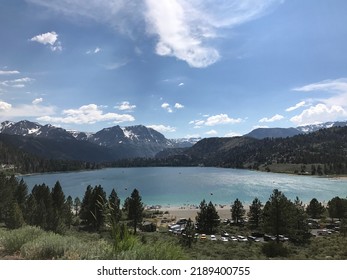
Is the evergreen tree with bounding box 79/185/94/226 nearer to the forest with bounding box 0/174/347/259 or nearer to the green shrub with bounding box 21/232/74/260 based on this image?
the forest with bounding box 0/174/347/259

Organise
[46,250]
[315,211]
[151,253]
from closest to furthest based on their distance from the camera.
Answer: [151,253] → [46,250] → [315,211]

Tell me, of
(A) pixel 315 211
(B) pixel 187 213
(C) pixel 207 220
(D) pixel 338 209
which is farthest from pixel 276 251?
(B) pixel 187 213

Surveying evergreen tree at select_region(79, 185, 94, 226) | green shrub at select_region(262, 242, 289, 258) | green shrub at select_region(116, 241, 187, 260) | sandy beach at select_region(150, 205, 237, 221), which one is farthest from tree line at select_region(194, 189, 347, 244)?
green shrub at select_region(116, 241, 187, 260)

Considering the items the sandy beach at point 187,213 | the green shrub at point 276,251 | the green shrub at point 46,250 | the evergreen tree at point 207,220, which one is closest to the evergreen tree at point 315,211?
the sandy beach at point 187,213

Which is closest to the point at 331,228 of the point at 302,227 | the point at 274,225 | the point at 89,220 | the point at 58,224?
the point at 302,227

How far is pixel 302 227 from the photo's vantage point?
55938mm

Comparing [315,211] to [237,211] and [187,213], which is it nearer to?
[237,211]

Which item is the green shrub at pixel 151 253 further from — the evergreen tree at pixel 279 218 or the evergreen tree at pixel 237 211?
the evergreen tree at pixel 237 211

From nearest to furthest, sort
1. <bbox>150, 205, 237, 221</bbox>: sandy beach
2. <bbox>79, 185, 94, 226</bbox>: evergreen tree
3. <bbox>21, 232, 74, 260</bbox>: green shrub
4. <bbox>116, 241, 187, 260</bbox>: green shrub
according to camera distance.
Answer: <bbox>116, 241, 187, 260</bbox>: green shrub
<bbox>21, 232, 74, 260</bbox>: green shrub
<bbox>79, 185, 94, 226</bbox>: evergreen tree
<bbox>150, 205, 237, 221</bbox>: sandy beach

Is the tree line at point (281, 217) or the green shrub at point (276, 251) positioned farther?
the tree line at point (281, 217)

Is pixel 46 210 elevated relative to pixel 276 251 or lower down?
elevated

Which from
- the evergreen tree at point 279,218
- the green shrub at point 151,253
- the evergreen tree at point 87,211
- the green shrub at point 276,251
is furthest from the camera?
the evergreen tree at point 87,211

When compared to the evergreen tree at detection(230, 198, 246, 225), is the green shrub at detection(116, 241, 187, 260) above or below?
above
